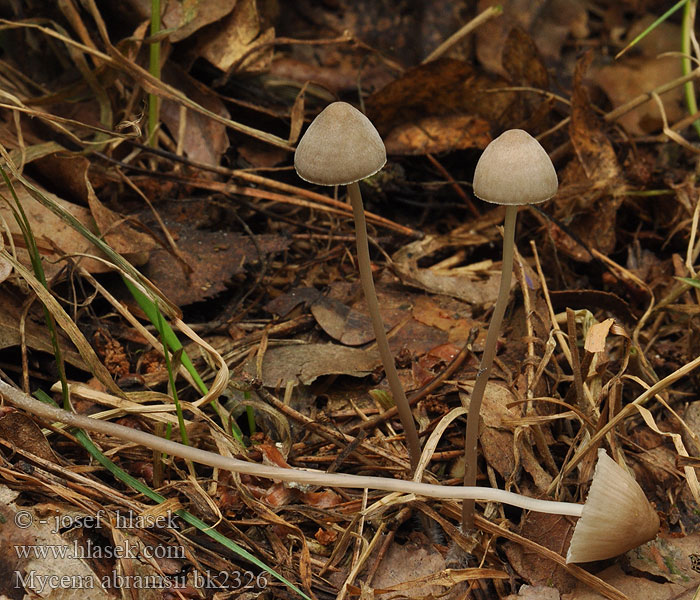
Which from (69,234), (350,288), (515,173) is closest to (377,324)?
(515,173)

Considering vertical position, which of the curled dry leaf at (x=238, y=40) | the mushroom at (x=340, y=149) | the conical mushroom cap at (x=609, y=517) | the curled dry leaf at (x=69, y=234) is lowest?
the conical mushroom cap at (x=609, y=517)

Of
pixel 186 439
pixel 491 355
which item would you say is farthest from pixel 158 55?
pixel 491 355

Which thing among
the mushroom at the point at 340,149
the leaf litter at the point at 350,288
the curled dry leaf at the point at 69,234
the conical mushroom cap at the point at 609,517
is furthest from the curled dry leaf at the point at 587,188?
the curled dry leaf at the point at 69,234

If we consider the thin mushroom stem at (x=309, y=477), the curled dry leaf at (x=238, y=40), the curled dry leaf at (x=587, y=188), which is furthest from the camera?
the curled dry leaf at (x=238, y=40)

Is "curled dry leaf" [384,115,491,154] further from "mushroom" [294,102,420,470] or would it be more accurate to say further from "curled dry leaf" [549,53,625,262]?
"mushroom" [294,102,420,470]

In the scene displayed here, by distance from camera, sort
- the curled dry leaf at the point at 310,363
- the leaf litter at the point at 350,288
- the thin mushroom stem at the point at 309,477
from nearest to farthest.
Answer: the thin mushroom stem at the point at 309,477 < the leaf litter at the point at 350,288 < the curled dry leaf at the point at 310,363

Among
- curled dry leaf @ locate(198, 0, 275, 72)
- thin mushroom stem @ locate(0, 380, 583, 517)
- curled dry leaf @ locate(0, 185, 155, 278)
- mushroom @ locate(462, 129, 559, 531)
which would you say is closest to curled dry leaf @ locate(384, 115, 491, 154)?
curled dry leaf @ locate(198, 0, 275, 72)

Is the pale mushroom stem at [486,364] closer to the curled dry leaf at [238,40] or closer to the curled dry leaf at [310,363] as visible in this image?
the curled dry leaf at [310,363]

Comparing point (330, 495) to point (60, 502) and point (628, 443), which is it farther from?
point (628, 443)

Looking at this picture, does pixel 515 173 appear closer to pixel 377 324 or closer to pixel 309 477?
pixel 377 324
